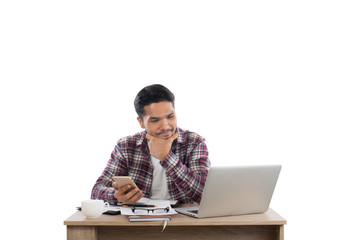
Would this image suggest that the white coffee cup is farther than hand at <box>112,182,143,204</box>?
No

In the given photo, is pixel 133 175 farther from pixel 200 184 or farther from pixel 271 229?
pixel 271 229

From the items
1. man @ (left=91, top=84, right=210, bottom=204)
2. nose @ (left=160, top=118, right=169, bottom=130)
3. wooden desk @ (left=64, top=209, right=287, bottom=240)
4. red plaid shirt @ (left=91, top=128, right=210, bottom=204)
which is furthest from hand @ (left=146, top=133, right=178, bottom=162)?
wooden desk @ (left=64, top=209, right=287, bottom=240)

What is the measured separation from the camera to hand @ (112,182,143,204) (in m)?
2.31

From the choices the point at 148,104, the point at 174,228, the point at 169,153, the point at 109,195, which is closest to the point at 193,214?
the point at 174,228

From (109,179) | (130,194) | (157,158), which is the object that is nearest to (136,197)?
(130,194)

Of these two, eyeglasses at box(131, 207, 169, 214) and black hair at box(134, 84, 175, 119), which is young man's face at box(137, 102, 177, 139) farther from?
eyeglasses at box(131, 207, 169, 214)

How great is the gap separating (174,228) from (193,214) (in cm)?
12

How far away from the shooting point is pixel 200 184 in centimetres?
257

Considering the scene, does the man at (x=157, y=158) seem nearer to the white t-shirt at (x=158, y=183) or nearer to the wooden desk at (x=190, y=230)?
the white t-shirt at (x=158, y=183)

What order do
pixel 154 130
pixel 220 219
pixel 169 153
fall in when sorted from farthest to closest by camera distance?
pixel 154 130 < pixel 169 153 < pixel 220 219

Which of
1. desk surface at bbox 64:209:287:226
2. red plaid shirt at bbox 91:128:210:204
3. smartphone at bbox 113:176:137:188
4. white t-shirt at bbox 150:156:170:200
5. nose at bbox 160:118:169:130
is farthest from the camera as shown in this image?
white t-shirt at bbox 150:156:170:200

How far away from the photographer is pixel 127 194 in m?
2.31

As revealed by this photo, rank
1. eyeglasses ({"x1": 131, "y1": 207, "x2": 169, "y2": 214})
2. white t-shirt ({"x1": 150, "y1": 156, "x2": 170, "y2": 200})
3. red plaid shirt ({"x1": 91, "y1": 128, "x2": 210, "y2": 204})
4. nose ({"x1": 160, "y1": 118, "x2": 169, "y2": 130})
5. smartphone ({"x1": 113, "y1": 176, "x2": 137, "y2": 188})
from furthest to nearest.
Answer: white t-shirt ({"x1": 150, "y1": 156, "x2": 170, "y2": 200})
red plaid shirt ({"x1": 91, "y1": 128, "x2": 210, "y2": 204})
nose ({"x1": 160, "y1": 118, "x2": 169, "y2": 130})
smartphone ({"x1": 113, "y1": 176, "x2": 137, "y2": 188})
eyeglasses ({"x1": 131, "y1": 207, "x2": 169, "y2": 214})

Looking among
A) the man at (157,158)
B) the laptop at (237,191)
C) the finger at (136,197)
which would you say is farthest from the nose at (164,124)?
the laptop at (237,191)
